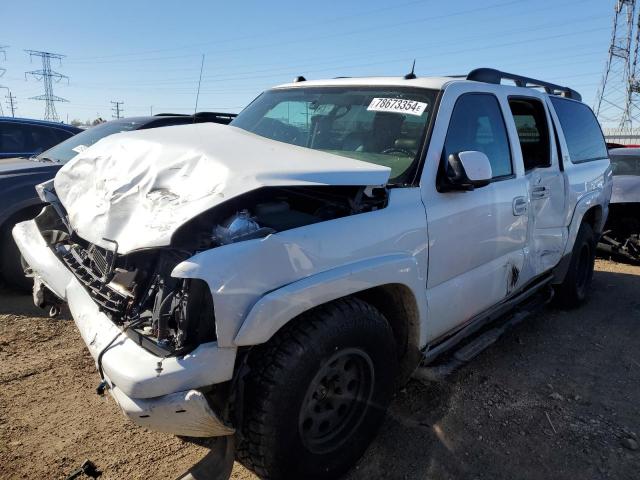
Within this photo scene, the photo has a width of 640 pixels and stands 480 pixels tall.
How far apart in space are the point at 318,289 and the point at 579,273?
13.8 feet

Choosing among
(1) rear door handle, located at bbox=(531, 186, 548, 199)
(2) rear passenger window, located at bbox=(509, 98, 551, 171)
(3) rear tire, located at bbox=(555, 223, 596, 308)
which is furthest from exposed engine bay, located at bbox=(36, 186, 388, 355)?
(3) rear tire, located at bbox=(555, 223, 596, 308)

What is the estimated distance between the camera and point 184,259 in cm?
212

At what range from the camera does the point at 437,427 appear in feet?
9.73

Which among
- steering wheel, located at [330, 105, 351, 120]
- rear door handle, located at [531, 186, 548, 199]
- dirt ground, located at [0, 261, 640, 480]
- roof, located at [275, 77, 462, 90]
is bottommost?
dirt ground, located at [0, 261, 640, 480]

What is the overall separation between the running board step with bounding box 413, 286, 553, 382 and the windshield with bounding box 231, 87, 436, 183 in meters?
1.17

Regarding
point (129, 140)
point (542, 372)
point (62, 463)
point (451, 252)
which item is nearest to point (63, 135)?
point (129, 140)

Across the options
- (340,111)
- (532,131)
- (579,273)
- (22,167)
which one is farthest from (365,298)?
(22,167)

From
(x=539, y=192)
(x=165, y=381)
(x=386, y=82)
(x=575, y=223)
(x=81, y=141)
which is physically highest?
(x=386, y=82)

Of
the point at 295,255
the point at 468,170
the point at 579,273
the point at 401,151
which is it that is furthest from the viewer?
the point at 579,273

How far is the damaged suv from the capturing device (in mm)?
1921

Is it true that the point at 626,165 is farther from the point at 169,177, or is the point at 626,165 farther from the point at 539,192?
the point at 169,177

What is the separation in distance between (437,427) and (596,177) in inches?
131

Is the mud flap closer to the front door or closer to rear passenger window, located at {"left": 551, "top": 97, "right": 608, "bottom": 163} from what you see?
the front door

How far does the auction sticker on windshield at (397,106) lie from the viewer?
295cm
